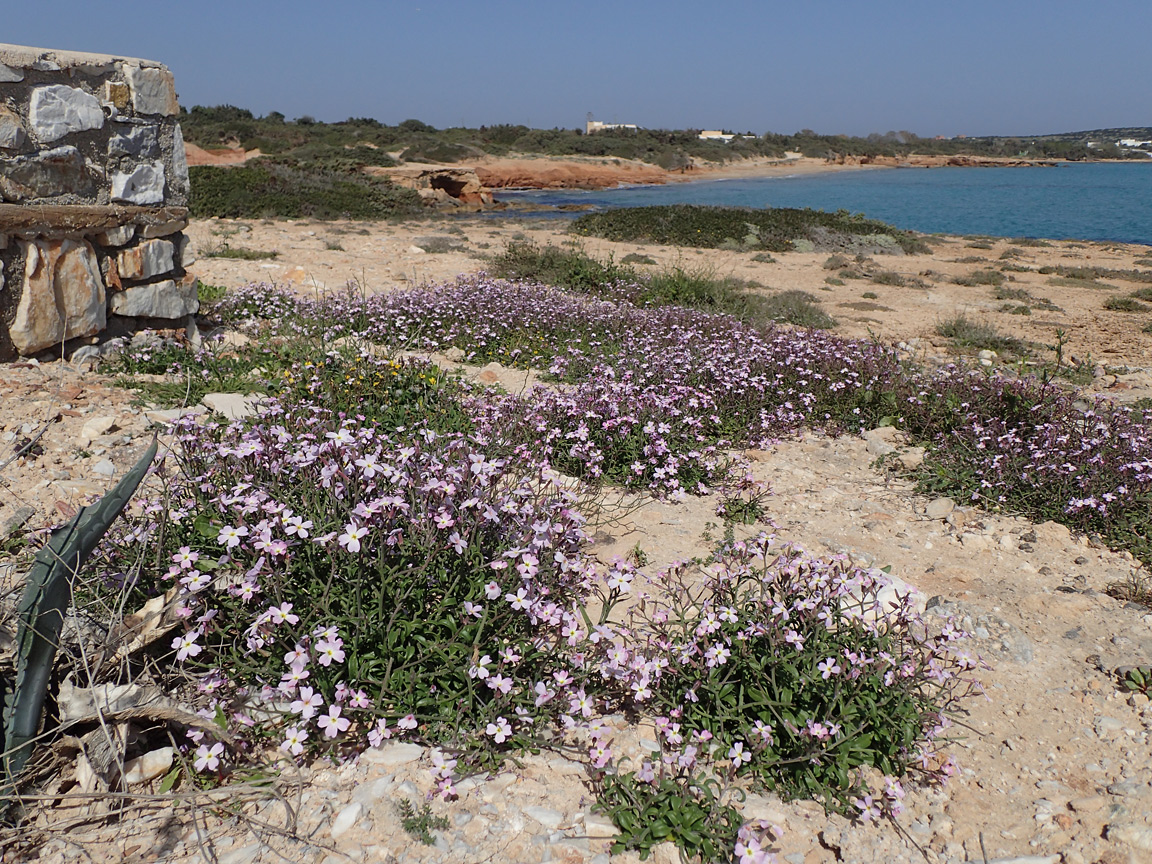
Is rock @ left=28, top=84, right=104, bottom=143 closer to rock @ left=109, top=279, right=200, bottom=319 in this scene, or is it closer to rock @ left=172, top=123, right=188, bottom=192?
rock @ left=172, top=123, right=188, bottom=192

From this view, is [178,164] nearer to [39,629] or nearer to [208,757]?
[39,629]

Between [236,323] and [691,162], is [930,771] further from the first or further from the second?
[691,162]

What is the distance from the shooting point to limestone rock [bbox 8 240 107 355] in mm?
5430

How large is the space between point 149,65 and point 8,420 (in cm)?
311

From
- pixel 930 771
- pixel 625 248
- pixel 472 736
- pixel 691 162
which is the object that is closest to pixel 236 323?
pixel 472 736

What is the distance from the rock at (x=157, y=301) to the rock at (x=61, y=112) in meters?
1.24

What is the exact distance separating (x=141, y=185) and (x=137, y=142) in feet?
1.07

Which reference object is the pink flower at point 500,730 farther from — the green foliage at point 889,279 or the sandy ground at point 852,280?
the green foliage at point 889,279

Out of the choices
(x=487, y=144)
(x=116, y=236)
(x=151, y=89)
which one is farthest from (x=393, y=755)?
(x=487, y=144)

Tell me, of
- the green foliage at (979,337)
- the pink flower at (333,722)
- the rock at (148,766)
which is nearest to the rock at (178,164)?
the rock at (148,766)

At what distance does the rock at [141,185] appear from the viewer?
19.4 feet

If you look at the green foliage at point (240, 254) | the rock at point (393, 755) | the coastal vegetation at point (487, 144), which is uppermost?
the coastal vegetation at point (487, 144)

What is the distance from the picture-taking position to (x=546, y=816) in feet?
7.54

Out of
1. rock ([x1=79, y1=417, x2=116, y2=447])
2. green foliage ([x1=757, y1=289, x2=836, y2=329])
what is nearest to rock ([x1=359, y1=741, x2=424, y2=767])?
rock ([x1=79, y1=417, x2=116, y2=447])
